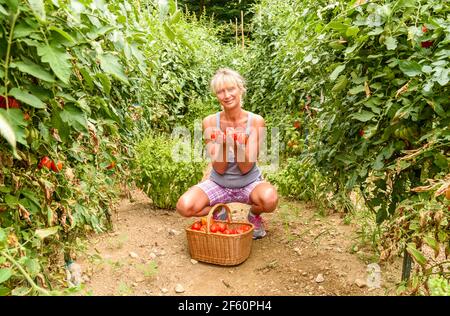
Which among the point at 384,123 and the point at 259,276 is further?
the point at 259,276

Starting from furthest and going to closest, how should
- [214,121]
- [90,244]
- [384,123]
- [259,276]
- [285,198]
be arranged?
[285,198] < [214,121] < [90,244] < [259,276] < [384,123]

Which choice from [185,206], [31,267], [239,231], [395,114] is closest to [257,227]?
[239,231]

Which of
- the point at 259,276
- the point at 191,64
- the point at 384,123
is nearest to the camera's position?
the point at 384,123

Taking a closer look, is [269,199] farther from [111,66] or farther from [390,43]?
[111,66]

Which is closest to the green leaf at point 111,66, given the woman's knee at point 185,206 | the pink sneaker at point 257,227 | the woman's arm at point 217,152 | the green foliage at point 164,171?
the woman's arm at point 217,152

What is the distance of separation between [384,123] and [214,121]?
1.38 m

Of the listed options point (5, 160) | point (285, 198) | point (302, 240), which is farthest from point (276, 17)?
point (5, 160)

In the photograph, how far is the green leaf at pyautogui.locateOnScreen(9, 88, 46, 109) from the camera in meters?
1.03

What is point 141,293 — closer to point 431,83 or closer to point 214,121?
point 214,121

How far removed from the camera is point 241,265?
233cm

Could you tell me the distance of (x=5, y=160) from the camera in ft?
4.03

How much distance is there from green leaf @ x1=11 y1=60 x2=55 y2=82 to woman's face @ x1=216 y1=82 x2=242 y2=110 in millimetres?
1549

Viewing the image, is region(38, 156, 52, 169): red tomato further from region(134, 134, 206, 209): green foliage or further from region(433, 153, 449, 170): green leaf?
region(134, 134, 206, 209): green foliage

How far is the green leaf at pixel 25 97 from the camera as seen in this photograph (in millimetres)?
1029
